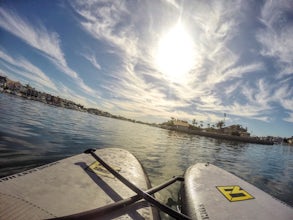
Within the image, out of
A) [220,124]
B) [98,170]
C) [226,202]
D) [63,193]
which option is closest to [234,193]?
[226,202]

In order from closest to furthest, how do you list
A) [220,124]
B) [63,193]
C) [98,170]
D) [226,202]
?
[63,193] → [226,202] → [98,170] → [220,124]

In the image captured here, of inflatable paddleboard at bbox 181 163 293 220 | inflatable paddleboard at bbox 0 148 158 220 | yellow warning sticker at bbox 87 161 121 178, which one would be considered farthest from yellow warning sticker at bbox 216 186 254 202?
yellow warning sticker at bbox 87 161 121 178

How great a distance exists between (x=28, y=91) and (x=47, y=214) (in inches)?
5396

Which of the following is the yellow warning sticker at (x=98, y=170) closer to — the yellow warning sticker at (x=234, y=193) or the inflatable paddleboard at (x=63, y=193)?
the inflatable paddleboard at (x=63, y=193)

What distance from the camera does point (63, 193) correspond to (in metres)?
2.48

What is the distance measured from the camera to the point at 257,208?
9.96 feet

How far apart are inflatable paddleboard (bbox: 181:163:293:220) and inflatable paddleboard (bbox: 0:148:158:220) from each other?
935mm

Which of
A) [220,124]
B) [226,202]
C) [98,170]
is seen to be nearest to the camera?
[226,202]

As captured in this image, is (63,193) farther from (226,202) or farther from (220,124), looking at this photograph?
(220,124)

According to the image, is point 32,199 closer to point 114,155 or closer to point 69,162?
point 69,162

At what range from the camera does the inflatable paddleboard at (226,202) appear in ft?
9.08

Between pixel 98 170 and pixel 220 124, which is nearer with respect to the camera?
pixel 98 170

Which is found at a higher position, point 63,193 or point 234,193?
point 234,193

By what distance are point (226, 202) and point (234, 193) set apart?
62 centimetres
